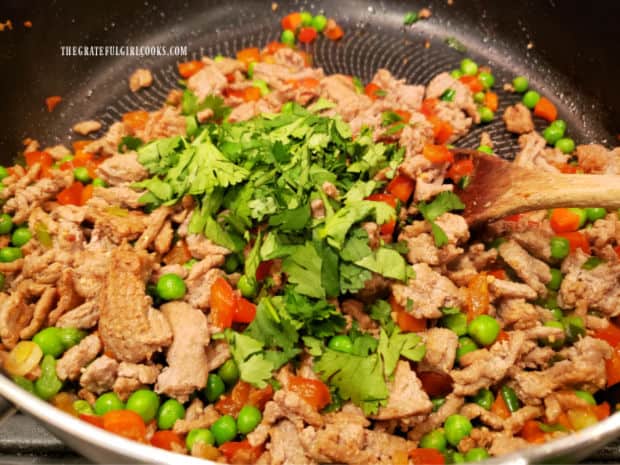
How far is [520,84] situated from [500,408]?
2.52m

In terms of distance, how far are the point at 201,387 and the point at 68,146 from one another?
223cm

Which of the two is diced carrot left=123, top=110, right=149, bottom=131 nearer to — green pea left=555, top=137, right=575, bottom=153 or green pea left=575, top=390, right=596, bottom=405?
green pea left=555, top=137, right=575, bottom=153

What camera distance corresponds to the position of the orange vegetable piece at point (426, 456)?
8.48 ft

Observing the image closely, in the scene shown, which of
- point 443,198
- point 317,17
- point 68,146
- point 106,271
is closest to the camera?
point 106,271

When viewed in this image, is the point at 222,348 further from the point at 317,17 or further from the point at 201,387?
the point at 317,17

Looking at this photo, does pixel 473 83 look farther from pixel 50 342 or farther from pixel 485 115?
pixel 50 342

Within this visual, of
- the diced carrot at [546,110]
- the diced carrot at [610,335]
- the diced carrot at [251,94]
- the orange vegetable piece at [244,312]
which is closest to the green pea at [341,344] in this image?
the orange vegetable piece at [244,312]

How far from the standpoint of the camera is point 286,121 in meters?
3.32

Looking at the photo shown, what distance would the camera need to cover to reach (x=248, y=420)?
2719mm

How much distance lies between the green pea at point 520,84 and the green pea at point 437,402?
2555 millimetres

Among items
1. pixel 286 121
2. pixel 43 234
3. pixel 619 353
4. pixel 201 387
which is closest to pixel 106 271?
pixel 43 234

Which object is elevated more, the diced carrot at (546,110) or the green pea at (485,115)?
the diced carrot at (546,110)

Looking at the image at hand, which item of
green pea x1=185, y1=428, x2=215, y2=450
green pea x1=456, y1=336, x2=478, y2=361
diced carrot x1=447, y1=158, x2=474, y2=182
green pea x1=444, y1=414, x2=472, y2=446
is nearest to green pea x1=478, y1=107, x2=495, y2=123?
diced carrot x1=447, y1=158, x2=474, y2=182

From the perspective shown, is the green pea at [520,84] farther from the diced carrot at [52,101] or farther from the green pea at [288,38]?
the diced carrot at [52,101]
